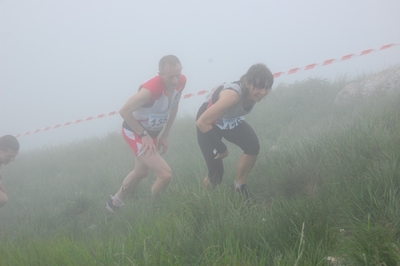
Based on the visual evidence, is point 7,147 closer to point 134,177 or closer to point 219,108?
point 134,177

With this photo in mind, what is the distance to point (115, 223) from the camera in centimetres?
455

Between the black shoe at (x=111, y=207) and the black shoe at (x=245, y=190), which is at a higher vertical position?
the black shoe at (x=245, y=190)

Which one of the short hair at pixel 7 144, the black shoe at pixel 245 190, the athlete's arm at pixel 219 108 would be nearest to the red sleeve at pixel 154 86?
the athlete's arm at pixel 219 108

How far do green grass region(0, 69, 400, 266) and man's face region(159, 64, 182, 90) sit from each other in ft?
4.07

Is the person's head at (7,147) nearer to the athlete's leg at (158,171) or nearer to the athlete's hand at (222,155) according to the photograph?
the athlete's leg at (158,171)

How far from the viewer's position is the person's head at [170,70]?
4855 mm

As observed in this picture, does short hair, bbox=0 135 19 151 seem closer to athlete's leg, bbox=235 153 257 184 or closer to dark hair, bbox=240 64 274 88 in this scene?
athlete's leg, bbox=235 153 257 184

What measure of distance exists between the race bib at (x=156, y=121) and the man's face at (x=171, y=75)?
1.46 feet

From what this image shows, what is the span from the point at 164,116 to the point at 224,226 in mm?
2468

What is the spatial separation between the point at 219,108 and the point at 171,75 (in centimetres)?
95

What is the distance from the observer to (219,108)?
420cm

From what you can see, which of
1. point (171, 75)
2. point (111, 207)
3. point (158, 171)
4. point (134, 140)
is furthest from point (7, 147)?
point (171, 75)

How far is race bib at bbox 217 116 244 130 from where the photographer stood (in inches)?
187

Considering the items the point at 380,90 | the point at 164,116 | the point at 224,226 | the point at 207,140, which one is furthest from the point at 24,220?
the point at 380,90
